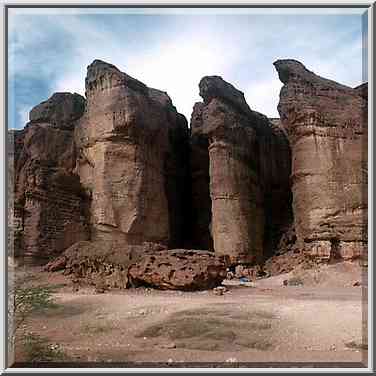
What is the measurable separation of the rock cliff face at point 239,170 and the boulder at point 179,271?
10.2 m

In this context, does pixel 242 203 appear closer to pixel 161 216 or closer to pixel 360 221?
pixel 161 216

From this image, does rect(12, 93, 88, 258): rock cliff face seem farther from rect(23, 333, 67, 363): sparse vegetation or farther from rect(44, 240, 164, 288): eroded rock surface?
rect(23, 333, 67, 363): sparse vegetation

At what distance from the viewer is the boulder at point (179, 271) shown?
14977 millimetres

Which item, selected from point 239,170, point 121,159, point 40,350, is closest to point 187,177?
point 239,170

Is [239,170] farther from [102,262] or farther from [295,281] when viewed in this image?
[102,262]

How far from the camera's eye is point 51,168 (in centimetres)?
2372

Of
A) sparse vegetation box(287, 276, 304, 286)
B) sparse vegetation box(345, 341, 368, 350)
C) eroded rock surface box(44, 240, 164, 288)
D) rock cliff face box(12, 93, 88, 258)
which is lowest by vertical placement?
sparse vegetation box(287, 276, 304, 286)

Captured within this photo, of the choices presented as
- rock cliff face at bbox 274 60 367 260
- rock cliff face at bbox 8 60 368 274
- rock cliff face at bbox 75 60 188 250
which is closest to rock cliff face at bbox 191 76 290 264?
rock cliff face at bbox 8 60 368 274

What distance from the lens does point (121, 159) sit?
26.2 metres

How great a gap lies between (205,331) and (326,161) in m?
16.2

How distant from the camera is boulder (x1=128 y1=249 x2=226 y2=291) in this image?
1498cm

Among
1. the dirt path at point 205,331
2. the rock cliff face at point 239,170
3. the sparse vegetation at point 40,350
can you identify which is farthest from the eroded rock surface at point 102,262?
the rock cliff face at point 239,170

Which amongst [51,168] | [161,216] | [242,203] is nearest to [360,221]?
[242,203]

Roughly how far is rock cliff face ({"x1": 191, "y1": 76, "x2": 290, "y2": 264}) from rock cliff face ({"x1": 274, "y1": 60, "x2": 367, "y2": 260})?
433 cm
